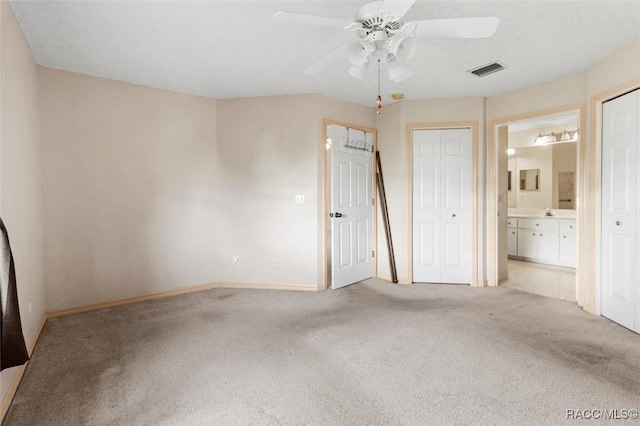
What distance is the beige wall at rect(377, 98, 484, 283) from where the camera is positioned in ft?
13.5

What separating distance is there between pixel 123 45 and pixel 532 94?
4.18 meters

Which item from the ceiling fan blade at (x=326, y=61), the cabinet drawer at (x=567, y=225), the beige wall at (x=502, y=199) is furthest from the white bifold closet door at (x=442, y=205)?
the ceiling fan blade at (x=326, y=61)

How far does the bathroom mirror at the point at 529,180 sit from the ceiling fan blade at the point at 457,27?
5.19m

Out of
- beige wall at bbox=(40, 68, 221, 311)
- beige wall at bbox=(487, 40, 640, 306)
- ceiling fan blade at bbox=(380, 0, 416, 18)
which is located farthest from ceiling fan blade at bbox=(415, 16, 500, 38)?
beige wall at bbox=(40, 68, 221, 311)

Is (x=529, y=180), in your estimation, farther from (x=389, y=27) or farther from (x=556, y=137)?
A: (x=389, y=27)

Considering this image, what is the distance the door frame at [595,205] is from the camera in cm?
306

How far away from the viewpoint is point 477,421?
1623 mm

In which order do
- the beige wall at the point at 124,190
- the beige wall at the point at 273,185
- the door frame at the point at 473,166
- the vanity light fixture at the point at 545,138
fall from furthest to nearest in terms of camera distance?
the vanity light fixture at the point at 545,138 < the door frame at the point at 473,166 < the beige wall at the point at 273,185 < the beige wall at the point at 124,190

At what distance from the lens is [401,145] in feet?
14.1

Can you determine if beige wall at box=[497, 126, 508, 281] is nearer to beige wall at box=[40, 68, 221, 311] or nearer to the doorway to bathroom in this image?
the doorway to bathroom

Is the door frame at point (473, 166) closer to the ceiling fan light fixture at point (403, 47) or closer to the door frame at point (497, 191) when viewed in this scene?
the door frame at point (497, 191)

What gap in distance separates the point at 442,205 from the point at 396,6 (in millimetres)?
3085

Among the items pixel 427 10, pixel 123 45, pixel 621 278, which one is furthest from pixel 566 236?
pixel 123 45

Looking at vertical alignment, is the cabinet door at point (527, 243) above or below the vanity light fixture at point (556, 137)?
below
